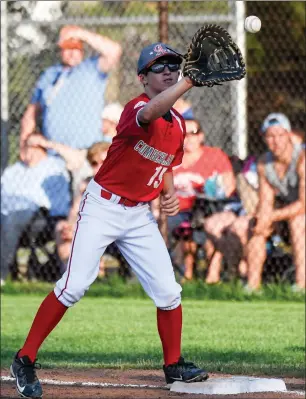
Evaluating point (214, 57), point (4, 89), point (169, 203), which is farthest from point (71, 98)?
point (214, 57)

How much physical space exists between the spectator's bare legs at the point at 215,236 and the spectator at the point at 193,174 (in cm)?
22

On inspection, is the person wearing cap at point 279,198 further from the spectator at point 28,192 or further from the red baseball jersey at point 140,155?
the red baseball jersey at point 140,155

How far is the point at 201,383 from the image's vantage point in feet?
19.0

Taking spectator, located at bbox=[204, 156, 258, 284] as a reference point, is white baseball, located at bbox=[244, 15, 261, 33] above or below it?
above

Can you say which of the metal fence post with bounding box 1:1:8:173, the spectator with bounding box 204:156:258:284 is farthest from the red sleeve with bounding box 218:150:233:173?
the metal fence post with bounding box 1:1:8:173

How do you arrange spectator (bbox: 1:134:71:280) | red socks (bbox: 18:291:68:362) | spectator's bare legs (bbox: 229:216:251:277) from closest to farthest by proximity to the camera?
red socks (bbox: 18:291:68:362)
spectator's bare legs (bbox: 229:216:251:277)
spectator (bbox: 1:134:71:280)

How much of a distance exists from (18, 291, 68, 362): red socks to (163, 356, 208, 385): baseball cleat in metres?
0.66

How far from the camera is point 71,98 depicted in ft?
39.2

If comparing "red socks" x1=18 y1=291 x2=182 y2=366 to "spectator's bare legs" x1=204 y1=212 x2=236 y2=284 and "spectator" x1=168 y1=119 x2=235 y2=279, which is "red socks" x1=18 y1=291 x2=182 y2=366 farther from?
"spectator" x1=168 y1=119 x2=235 y2=279

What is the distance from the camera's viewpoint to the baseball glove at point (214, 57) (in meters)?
5.23

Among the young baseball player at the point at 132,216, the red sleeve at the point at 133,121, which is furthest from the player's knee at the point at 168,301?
the red sleeve at the point at 133,121

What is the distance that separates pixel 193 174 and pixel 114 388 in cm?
568

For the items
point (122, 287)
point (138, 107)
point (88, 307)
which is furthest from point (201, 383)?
point (122, 287)

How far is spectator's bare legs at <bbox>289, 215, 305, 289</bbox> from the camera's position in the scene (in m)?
10.8
